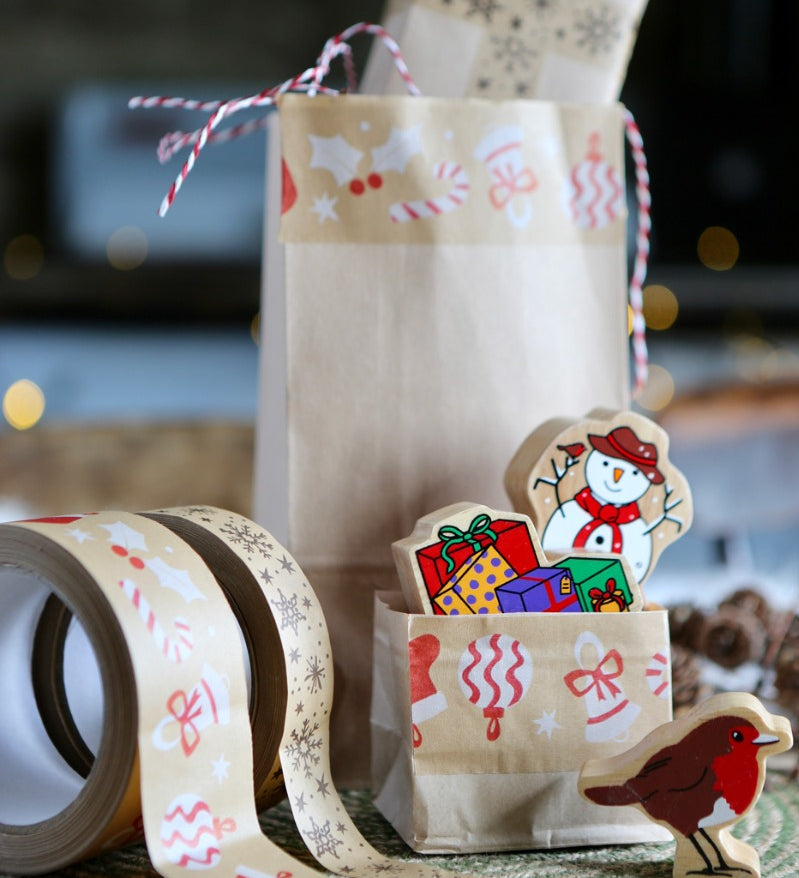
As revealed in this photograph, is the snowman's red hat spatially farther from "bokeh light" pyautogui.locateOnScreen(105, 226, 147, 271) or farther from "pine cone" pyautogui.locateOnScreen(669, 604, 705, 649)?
"bokeh light" pyautogui.locateOnScreen(105, 226, 147, 271)

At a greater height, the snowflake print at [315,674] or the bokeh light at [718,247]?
the bokeh light at [718,247]

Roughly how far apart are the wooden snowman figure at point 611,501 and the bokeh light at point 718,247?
178 cm

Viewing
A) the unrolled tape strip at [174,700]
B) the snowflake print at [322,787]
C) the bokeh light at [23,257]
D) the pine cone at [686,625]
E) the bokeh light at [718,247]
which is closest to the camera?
the unrolled tape strip at [174,700]

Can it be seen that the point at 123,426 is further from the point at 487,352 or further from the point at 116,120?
the point at 487,352

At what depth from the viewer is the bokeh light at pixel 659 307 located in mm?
2258

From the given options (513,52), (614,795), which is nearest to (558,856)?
(614,795)

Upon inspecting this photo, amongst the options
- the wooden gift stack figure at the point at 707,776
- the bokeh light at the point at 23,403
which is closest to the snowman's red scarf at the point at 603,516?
the wooden gift stack figure at the point at 707,776

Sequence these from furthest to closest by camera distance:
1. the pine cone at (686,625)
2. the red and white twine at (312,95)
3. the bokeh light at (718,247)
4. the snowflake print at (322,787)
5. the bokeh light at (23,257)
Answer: the bokeh light at (718,247) → the bokeh light at (23,257) → the pine cone at (686,625) → the red and white twine at (312,95) → the snowflake print at (322,787)

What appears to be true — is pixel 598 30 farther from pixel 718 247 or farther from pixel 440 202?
A: pixel 718 247

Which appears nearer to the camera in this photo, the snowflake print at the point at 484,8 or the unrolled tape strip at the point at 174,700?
the unrolled tape strip at the point at 174,700

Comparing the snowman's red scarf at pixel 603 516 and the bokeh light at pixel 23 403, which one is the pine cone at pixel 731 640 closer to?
the snowman's red scarf at pixel 603 516

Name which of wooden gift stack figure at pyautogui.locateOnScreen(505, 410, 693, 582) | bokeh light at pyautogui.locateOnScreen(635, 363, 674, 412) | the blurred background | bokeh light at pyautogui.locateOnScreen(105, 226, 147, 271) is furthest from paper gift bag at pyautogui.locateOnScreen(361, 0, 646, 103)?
bokeh light at pyautogui.locateOnScreen(635, 363, 674, 412)

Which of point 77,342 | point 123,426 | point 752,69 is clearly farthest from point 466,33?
point 752,69

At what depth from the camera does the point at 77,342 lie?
2.37 m
